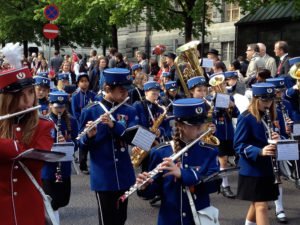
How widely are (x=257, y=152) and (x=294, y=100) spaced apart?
3.72 m

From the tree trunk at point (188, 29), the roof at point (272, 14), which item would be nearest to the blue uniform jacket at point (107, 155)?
the tree trunk at point (188, 29)

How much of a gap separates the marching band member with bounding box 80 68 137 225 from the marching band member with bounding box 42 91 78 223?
1.96 ft

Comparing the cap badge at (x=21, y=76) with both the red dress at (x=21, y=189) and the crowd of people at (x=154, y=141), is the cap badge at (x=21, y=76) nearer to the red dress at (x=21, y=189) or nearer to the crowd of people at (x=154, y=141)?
the crowd of people at (x=154, y=141)

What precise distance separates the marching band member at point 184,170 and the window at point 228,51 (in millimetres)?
26831

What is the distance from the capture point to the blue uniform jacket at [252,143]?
5.62 meters

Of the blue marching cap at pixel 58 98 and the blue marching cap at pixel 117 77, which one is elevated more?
the blue marching cap at pixel 117 77

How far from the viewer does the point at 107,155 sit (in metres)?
5.40

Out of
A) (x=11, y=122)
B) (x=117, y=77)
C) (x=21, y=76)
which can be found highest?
(x=21, y=76)

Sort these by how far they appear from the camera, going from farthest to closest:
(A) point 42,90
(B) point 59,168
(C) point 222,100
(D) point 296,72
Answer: (D) point 296,72, (C) point 222,100, (A) point 42,90, (B) point 59,168

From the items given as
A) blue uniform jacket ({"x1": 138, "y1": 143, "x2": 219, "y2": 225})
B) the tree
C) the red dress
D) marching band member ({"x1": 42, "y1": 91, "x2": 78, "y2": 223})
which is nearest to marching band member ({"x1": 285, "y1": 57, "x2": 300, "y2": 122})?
marching band member ({"x1": 42, "y1": 91, "x2": 78, "y2": 223})

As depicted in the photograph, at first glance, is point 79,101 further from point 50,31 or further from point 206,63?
point 50,31

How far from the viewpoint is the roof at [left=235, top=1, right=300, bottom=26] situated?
75.1 feet

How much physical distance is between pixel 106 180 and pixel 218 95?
10.4 ft

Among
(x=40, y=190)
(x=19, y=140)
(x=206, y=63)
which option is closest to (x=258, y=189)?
(x=40, y=190)
